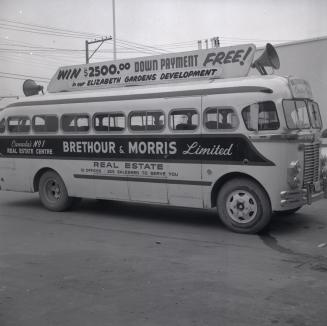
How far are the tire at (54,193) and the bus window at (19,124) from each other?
1.06 meters

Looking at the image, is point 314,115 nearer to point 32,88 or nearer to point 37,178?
point 37,178

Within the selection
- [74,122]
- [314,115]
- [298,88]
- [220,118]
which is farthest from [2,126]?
[314,115]

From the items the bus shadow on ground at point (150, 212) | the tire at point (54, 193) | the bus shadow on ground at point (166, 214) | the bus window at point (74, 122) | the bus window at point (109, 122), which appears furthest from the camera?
the tire at point (54, 193)

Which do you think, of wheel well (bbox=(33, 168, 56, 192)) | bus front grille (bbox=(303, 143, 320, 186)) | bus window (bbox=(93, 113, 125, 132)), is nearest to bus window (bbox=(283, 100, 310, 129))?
bus front grille (bbox=(303, 143, 320, 186))

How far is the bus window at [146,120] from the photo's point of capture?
9227mm

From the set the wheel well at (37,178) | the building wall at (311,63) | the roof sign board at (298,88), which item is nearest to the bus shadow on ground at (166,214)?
the wheel well at (37,178)

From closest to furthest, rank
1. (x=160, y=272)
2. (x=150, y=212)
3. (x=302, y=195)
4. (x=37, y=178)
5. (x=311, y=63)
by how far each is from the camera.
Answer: (x=160, y=272), (x=302, y=195), (x=150, y=212), (x=37, y=178), (x=311, y=63)

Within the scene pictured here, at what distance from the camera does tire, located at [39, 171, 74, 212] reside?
1081cm

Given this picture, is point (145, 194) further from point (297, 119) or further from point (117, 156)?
point (297, 119)

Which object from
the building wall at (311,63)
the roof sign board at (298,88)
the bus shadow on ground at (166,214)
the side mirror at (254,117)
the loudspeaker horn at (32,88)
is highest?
the building wall at (311,63)

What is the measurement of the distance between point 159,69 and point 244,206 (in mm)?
3050

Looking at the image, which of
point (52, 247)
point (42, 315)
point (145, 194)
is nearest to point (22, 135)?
point (145, 194)

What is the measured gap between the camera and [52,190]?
11.1m

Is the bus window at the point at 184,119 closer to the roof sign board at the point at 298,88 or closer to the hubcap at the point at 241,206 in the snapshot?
the hubcap at the point at 241,206
